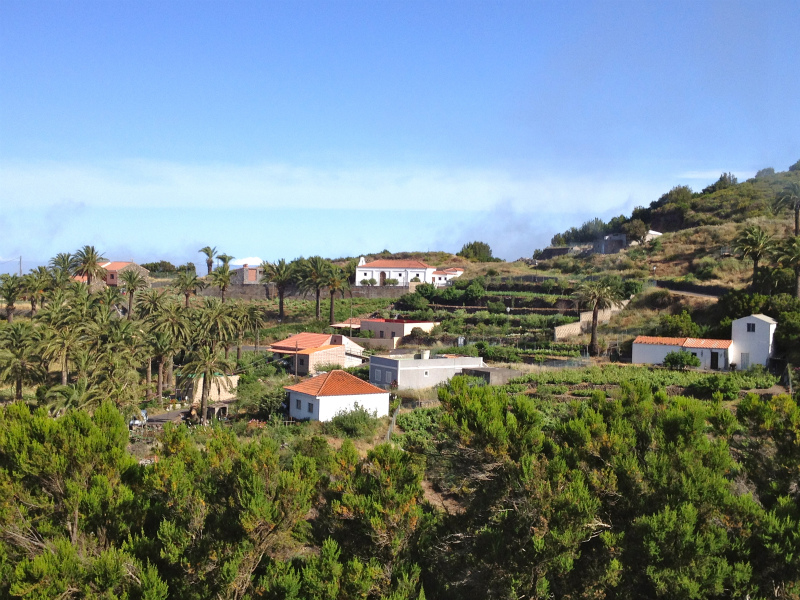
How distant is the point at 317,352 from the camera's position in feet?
161

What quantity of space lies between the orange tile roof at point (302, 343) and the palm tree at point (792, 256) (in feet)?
96.2

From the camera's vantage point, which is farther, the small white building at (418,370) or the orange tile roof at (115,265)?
the orange tile roof at (115,265)

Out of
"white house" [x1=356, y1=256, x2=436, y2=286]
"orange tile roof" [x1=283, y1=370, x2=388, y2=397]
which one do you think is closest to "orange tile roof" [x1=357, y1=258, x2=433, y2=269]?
"white house" [x1=356, y1=256, x2=436, y2=286]

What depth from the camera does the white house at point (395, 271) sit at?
80000mm

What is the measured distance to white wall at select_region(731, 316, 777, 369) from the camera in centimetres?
3994

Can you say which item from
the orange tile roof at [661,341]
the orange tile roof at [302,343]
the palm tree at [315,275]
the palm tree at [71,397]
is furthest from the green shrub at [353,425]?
the palm tree at [315,275]

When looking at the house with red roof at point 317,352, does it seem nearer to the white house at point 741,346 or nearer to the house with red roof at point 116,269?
the white house at point 741,346

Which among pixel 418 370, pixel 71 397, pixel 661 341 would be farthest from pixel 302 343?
pixel 661 341

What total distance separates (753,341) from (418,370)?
725 inches

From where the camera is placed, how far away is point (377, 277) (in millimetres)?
81250

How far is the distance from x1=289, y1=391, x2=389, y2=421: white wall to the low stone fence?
16.0 metres

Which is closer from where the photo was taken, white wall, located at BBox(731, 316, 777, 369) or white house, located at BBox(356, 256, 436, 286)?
white wall, located at BBox(731, 316, 777, 369)

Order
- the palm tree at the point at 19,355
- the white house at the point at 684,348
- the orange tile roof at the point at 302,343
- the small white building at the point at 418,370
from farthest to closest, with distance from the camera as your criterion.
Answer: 1. the orange tile roof at the point at 302,343
2. the small white building at the point at 418,370
3. the white house at the point at 684,348
4. the palm tree at the point at 19,355

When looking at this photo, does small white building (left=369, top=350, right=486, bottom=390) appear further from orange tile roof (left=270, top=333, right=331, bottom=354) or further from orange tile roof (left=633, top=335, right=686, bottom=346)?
orange tile roof (left=633, top=335, right=686, bottom=346)
